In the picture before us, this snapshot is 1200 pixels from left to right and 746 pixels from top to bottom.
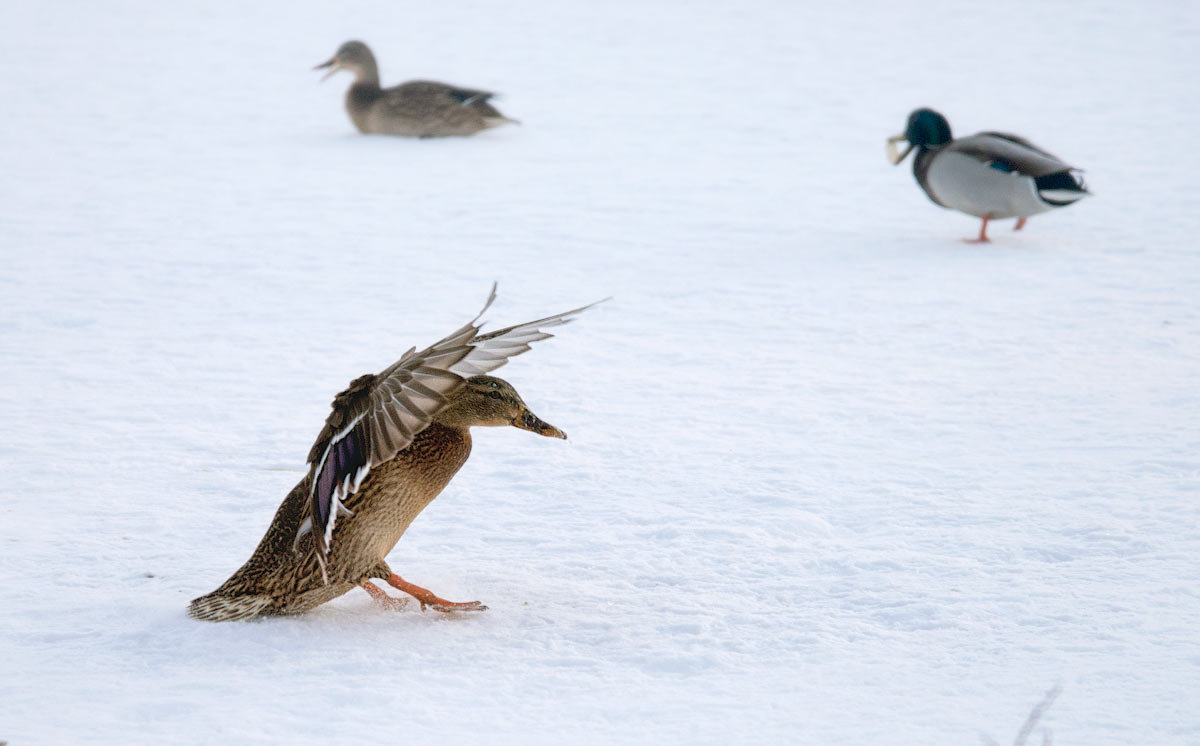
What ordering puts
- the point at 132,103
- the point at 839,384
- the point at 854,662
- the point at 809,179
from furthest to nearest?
1. the point at 132,103
2. the point at 809,179
3. the point at 839,384
4. the point at 854,662

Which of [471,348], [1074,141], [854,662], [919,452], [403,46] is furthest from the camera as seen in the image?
[403,46]

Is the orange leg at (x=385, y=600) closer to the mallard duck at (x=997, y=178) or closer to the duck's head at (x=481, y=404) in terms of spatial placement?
the duck's head at (x=481, y=404)

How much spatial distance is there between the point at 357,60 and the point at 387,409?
7876 mm

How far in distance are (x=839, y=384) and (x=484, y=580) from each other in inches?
79.5

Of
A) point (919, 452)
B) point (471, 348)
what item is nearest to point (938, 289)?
point (919, 452)

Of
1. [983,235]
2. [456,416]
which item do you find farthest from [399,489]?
[983,235]

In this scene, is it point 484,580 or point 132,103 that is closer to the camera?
point 484,580

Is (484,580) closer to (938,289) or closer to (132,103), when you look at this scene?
(938,289)

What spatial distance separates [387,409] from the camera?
8.83 ft

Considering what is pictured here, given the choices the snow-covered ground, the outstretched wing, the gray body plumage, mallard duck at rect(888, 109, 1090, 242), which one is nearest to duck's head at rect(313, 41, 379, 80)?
the snow-covered ground

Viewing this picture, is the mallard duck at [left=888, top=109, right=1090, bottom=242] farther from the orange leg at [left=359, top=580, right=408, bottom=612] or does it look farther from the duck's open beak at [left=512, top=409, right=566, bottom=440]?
the orange leg at [left=359, top=580, right=408, bottom=612]

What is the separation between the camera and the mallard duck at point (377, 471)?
269cm

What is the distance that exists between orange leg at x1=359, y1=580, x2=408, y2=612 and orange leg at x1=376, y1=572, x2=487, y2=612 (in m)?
0.06

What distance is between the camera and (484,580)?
11.0 ft
